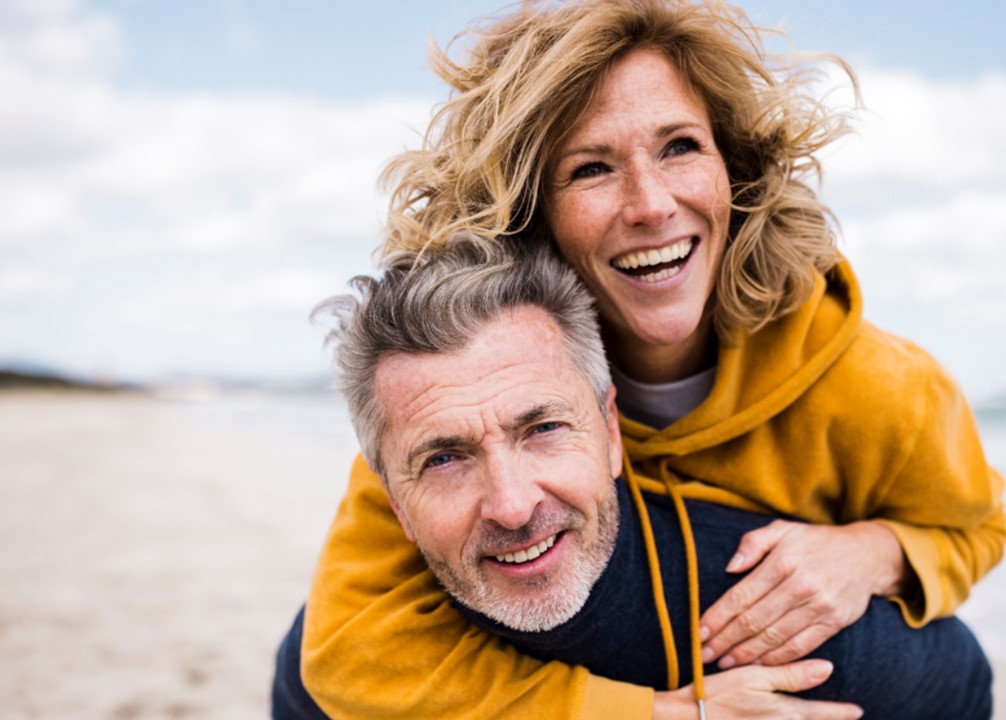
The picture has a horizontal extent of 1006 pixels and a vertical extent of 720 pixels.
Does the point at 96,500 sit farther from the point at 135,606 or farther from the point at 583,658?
the point at 583,658

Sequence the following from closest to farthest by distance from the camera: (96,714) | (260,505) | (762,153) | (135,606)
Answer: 1. (762,153)
2. (96,714)
3. (135,606)
4. (260,505)

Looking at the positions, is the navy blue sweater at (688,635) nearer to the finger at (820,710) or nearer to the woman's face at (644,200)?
the finger at (820,710)

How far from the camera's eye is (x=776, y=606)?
2537 mm

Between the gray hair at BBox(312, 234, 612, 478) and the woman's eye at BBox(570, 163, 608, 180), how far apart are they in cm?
21

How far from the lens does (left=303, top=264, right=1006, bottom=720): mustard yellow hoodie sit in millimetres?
2457

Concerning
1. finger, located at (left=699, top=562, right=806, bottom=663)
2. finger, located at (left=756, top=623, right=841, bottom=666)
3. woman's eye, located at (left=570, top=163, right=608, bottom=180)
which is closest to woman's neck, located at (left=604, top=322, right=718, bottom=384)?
woman's eye, located at (left=570, top=163, right=608, bottom=180)

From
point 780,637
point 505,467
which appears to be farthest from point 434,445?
point 780,637

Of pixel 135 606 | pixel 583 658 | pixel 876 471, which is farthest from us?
pixel 135 606

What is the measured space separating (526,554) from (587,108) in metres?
1.20

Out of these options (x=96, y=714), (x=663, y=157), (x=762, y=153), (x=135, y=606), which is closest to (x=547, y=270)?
(x=663, y=157)

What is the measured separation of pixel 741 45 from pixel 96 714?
364cm

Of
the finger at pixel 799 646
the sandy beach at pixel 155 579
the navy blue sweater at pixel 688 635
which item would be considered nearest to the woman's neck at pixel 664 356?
the navy blue sweater at pixel 688 635

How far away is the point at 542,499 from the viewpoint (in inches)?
91.5

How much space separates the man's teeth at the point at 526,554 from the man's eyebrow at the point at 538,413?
0.30 meters
